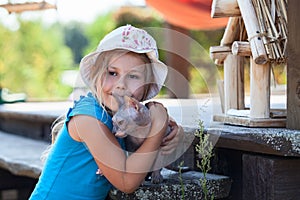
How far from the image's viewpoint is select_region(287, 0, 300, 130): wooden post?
1.49 meters

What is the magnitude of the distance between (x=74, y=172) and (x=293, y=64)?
0.62 m

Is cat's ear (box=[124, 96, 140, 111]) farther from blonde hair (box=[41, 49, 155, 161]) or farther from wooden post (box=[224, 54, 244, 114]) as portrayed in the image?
wooden post (box=[224, 54, 244, 114])

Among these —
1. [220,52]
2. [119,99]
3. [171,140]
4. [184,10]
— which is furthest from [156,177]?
[184,10]

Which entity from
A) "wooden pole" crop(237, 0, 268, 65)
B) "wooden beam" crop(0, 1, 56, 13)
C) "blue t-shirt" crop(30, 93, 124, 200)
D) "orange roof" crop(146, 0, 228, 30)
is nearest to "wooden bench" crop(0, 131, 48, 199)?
"blue t-shirt" crop(30, 93, 124, 200)

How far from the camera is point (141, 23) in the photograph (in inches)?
389

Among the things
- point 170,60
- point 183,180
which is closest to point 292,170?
point 183,180

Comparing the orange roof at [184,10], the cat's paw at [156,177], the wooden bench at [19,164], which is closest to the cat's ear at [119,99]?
the cat's paw at [156,177]

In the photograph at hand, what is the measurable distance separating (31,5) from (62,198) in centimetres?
290

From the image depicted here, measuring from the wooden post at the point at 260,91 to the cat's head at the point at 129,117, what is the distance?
0.36 metres

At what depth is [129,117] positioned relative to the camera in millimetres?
1349

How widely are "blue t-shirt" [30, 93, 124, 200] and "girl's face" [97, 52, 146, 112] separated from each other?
2.2 inches

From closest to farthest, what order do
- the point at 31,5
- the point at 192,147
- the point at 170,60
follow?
the point at 192,147 < the point at 31,5 < the point at 170,60

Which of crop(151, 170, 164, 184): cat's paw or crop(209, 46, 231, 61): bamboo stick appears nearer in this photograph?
crop(151, 170, 164, 184): cat's paw

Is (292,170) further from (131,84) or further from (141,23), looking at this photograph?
(141,23)
